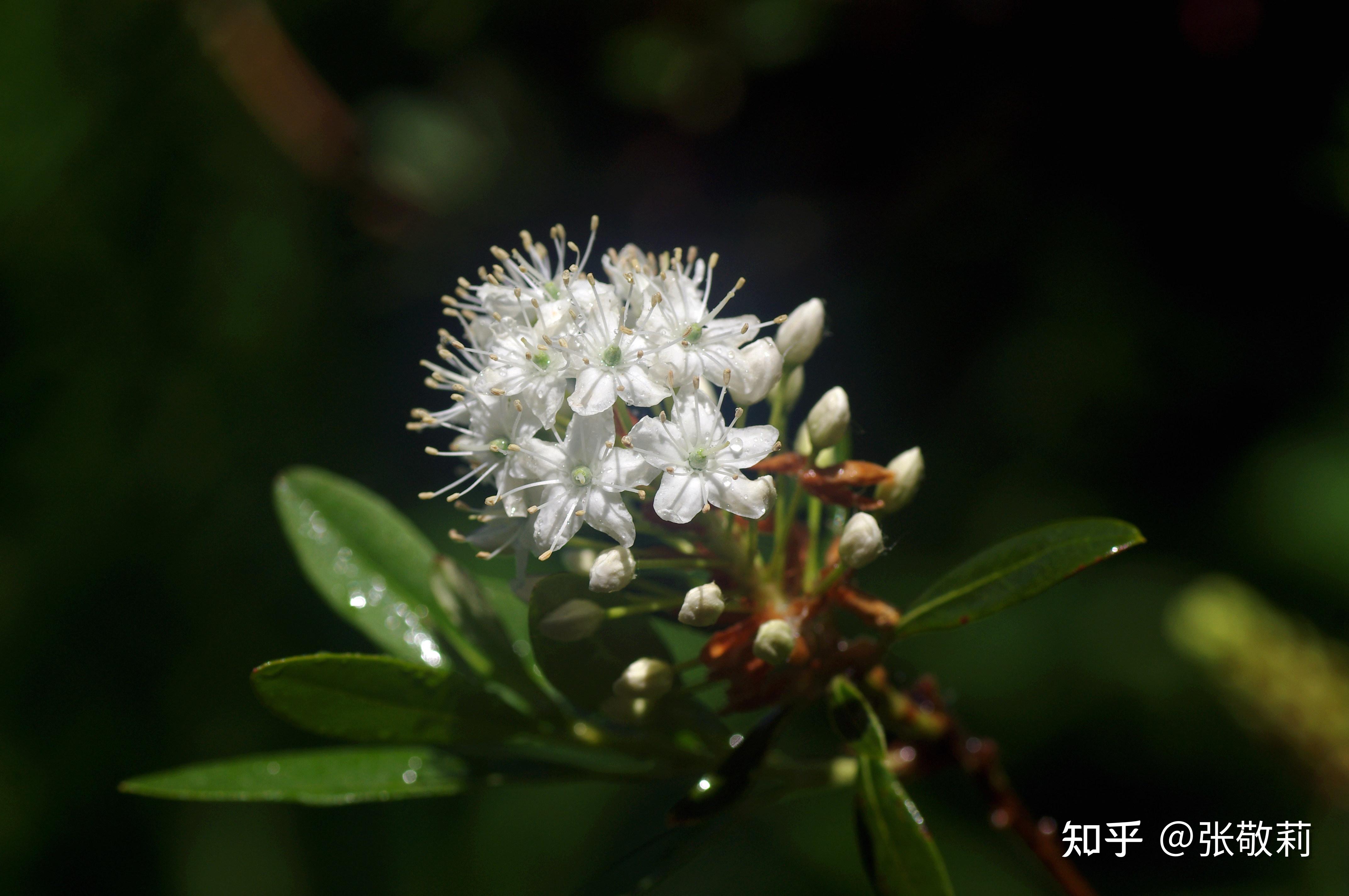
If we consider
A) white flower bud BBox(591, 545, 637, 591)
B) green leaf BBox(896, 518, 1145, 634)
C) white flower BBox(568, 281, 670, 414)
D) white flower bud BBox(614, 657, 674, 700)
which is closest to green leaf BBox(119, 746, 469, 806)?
white flower bud BBox(614, 657, 674, 700)

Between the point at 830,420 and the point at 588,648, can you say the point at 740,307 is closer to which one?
the point at 830,420

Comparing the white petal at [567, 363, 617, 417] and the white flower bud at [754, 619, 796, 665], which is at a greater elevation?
the white petal at [567, 363, 617, 417]

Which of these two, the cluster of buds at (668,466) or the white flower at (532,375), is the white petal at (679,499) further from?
the white flower at (532,375)

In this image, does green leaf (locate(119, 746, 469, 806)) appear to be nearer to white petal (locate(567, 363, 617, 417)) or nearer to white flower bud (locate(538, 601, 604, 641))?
white flower bud (locate(538, 601, 604, 641))

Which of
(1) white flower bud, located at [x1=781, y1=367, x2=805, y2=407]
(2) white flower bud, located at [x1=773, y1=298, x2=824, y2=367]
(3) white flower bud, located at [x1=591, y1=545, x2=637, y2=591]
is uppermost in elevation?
(2) white flower bud, located at [x1=773, y1=298, x2=824, y2=367]

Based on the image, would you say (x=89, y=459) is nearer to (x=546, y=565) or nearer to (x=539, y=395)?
(x=546, y=565)

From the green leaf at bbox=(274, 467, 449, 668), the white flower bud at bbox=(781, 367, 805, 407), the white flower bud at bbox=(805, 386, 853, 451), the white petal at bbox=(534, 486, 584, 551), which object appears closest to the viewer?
the white petal at bbox=(534, 486, 584, 551)

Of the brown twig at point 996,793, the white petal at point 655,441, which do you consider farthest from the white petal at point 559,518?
the brown twig at point 996,793
